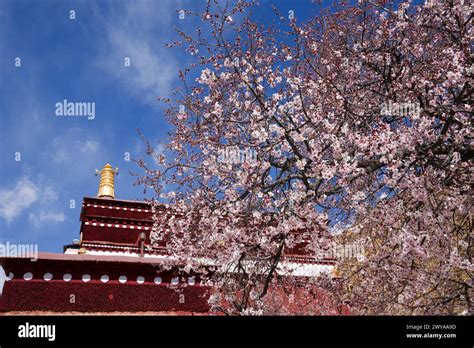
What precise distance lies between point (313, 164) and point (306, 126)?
2.27ft

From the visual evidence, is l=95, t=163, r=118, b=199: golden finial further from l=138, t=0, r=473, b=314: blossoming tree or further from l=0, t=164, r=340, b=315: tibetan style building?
l=138, t=0, r=473, b=314: blossoming tree

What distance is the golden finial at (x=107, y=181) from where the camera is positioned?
18.7m

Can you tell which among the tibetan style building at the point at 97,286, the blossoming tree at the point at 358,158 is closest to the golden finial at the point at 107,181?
the tibetan style building at the point at 97,286

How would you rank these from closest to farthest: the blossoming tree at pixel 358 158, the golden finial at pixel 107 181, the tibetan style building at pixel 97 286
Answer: the blossoming tree at pixel 358 158, the tibetan style building at pixel 97 286, the golden finial at pixel 107 181

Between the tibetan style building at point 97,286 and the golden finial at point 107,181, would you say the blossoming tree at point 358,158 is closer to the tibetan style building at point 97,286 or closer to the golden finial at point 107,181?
the tibetan style building at point 97,286

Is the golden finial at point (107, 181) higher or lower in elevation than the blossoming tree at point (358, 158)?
higher

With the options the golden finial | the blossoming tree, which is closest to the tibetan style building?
the blossoming tree

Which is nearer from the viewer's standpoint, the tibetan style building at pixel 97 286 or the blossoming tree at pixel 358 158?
the blossoming tree at pixel 358 158

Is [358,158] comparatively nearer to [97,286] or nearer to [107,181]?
[97,286]

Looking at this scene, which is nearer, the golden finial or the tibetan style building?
the tibetan style building

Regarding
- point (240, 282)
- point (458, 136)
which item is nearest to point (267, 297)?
point (240, 282)

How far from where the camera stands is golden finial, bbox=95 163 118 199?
18.7m
